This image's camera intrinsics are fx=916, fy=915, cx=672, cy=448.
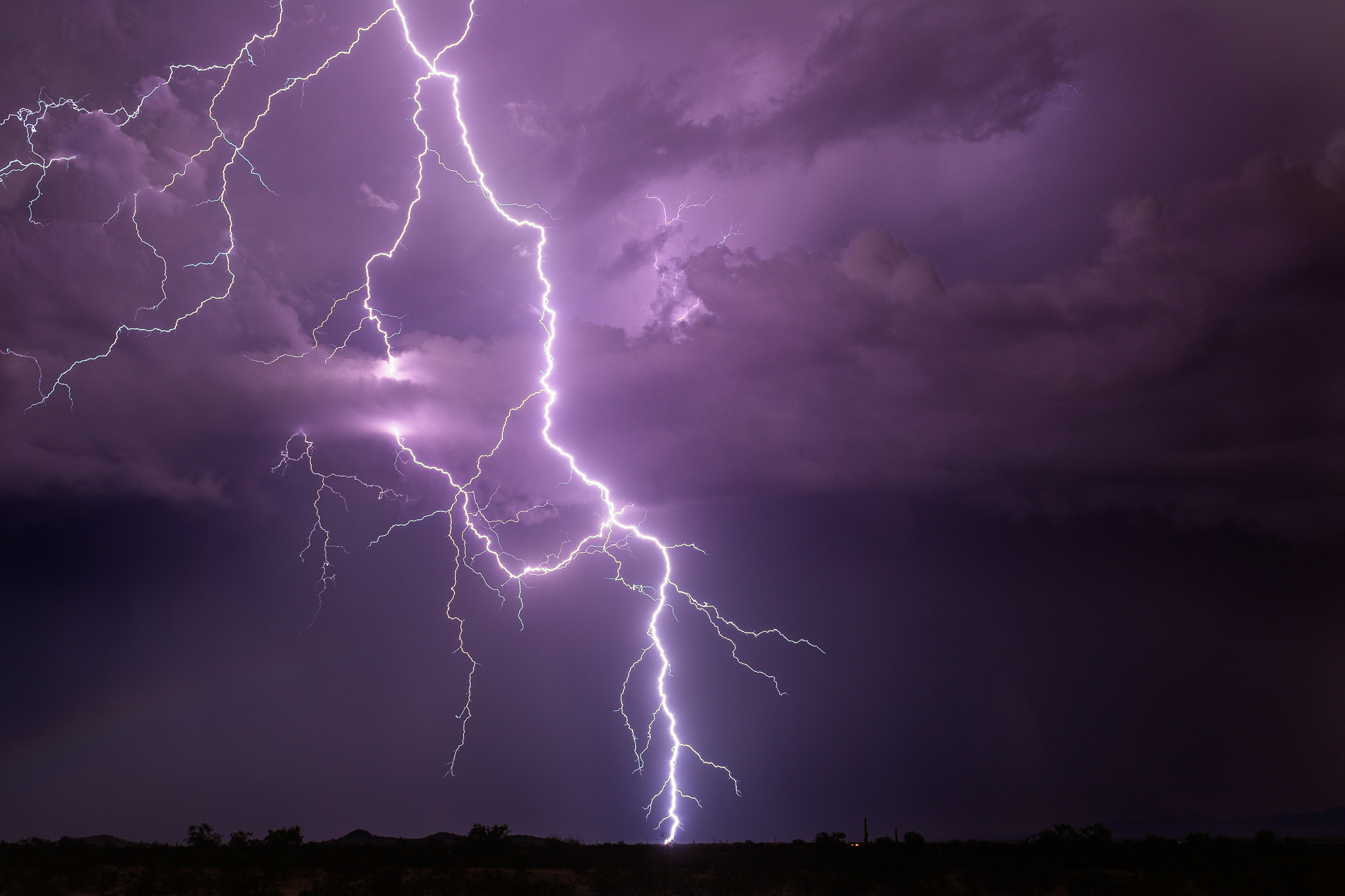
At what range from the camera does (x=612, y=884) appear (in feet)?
66.6

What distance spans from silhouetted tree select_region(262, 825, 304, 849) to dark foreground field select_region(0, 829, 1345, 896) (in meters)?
0.06

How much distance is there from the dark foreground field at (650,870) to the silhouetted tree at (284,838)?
0.20ft

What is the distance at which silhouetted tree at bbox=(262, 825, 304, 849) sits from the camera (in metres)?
25.1

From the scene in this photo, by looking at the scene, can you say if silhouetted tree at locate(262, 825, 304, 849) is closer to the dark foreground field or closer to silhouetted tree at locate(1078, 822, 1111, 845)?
the dark foreground field

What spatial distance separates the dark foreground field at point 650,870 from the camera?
19.6 meters

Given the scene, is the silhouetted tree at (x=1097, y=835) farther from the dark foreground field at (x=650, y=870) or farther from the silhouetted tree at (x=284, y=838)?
the silhouetted tree at (x=284, y=838)

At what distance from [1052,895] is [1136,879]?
248cm

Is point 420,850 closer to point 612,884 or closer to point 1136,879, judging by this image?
point 612,884

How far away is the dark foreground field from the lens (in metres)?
19.6

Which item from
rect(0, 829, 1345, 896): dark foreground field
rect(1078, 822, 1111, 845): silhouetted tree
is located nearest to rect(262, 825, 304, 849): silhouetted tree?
rect(0, 829, 1345, 896): dark foreground field

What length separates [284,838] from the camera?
1004 inches

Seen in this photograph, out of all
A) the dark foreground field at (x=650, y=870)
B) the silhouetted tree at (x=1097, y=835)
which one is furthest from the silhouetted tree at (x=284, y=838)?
the silhouetted tree at (x=1097, y=835)

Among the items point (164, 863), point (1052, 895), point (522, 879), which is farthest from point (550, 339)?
point (1052, 895)

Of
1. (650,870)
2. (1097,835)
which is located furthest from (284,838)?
(1097,835)
